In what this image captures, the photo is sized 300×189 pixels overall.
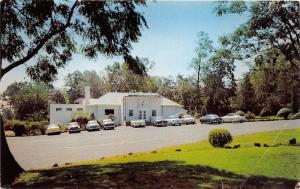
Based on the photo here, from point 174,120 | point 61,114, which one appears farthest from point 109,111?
point 174,120

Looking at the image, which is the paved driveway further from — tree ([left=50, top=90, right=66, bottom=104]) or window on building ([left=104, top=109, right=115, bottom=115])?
tree ([left=50, top=90, right=66, bottom=104])

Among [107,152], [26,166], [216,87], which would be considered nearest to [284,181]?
[216,87]

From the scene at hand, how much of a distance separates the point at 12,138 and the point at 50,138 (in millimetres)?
959

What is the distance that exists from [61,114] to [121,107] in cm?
154

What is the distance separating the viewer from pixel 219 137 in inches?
428

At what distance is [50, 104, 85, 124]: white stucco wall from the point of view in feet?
34.7

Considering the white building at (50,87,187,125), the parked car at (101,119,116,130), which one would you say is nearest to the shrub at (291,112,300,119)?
the white building at (50,87,187,125)

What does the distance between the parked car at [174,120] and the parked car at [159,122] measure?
0.11 meters

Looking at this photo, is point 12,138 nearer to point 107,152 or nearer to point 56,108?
point 56,108

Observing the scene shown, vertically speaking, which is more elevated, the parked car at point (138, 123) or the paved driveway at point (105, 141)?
the parked car at point (138, 123)

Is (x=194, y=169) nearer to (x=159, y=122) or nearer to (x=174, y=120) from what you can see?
(x=174, y=120)

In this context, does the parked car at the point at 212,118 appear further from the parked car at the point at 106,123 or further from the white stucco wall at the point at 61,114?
the white stucco wall at the point at 61,114

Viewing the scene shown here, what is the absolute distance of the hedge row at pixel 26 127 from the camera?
34.3 feet

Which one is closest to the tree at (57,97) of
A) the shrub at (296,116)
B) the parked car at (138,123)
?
the parked car at (138,123)
